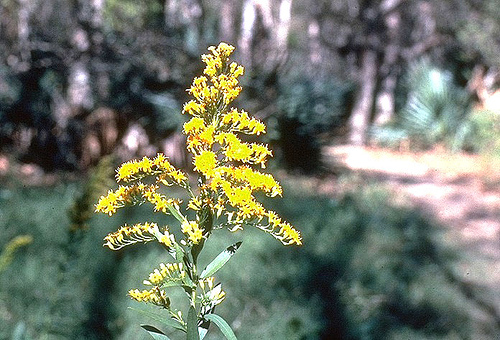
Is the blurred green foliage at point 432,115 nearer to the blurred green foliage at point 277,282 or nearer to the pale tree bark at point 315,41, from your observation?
the blurred green foliage at point 277,282

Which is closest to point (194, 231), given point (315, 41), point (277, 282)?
point (277, 282)

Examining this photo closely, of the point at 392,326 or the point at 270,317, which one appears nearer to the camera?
the point at 270,317

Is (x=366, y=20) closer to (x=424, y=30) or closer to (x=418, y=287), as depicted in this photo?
(x=424, y=30)

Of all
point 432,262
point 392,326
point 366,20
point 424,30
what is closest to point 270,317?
point 392,326

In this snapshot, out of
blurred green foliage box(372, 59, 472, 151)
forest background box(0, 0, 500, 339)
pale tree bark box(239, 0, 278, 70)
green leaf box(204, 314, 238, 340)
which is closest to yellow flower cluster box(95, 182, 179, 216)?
green leaf box(204, 314, 238, 340)

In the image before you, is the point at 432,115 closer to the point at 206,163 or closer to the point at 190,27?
the point at 190,27

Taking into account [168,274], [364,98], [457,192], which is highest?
[364,98]
